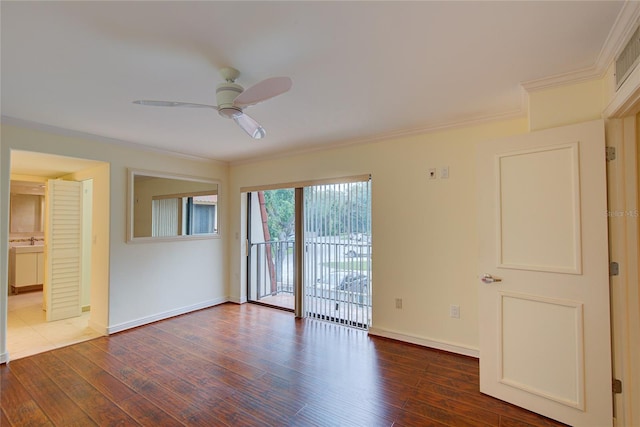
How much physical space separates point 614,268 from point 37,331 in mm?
5540

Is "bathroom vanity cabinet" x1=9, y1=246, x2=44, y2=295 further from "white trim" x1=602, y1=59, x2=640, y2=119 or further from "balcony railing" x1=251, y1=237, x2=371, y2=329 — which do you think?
"white trim" x1=602, y1=59, x2=640, y2=119

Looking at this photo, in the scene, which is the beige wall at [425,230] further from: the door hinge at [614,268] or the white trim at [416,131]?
the door hinge at [614,268]

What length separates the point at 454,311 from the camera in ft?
9.52

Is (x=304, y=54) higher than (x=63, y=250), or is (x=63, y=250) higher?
(x=304, y=54)

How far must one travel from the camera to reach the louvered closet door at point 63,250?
12.7 feet

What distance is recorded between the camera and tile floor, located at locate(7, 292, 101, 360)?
10.0 feet

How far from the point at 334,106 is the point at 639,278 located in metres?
2.30

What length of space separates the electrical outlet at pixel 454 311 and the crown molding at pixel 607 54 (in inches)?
78.3

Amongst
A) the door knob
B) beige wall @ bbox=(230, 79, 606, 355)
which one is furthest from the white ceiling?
the door knob

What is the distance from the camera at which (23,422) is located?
1914 millimetres

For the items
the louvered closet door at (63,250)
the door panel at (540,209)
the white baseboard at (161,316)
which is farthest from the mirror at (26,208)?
the door panel at (540,209)

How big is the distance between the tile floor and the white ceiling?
2.32m

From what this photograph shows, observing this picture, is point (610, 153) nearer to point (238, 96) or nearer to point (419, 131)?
point (419, 131)

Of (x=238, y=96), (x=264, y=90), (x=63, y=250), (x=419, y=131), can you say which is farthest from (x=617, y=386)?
(x=63, y=250)
